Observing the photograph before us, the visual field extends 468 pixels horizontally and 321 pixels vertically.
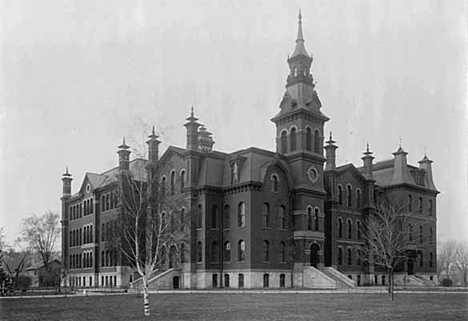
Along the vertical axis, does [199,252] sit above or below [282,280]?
above

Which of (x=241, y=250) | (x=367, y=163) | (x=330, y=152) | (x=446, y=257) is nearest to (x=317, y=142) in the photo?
(x=330, y=152)

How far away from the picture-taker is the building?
52188 mm

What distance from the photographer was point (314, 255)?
181ft

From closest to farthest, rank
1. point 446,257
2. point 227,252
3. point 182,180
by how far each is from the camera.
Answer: point 227,252 < point 182,180 < point 446,257

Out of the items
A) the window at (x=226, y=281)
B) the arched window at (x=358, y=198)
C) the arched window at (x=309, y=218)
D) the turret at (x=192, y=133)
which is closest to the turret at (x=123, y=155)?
the turret at (x=192, y=133)

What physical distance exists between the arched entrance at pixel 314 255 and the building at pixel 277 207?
9 cm

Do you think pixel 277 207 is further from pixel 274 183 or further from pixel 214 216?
pixel 214 216

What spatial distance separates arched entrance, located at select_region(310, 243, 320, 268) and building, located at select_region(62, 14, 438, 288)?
0.31 feet

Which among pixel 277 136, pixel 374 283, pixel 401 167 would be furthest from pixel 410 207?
pixel 277 136

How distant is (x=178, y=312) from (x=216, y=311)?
5.33 feet

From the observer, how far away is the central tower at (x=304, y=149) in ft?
177

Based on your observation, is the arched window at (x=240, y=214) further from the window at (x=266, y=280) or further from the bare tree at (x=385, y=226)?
the bare tree at (x=385, y=226)

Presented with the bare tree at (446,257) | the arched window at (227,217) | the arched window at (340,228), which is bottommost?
the bare tree at (446,257)

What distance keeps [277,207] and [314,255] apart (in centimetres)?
611
